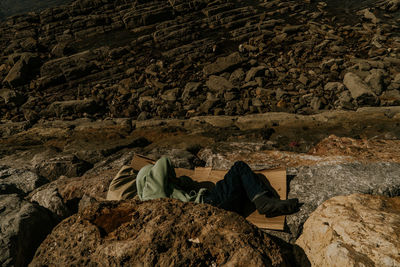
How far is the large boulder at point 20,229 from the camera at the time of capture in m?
2.87

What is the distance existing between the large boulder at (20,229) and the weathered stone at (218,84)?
25.9 feet

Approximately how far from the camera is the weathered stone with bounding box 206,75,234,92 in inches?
400

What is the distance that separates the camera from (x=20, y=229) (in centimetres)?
310

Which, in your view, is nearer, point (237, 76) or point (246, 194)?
point (246, 194)

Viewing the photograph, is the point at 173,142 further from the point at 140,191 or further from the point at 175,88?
the point at 175,88

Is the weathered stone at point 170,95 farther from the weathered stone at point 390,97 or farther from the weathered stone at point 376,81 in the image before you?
the weathered stone at point 390,97

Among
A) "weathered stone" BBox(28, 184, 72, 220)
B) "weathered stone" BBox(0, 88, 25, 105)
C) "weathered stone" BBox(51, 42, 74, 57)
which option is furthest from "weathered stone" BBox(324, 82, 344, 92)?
"weathered stone" BBox(51, 42, 74, 57)

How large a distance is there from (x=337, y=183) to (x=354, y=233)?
1.28m

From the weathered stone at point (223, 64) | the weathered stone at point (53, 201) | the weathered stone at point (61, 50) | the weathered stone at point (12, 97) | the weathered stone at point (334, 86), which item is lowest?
the weathered stone at point (334, 86)

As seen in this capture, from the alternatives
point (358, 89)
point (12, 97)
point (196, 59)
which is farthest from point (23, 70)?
point (358, 89)

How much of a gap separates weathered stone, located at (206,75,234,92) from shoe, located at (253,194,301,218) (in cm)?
720

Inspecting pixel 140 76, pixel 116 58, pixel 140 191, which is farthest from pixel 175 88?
pixel 140 191

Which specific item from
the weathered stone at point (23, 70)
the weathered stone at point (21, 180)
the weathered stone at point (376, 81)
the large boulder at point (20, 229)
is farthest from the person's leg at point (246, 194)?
the weathered stone at point (23, 70)

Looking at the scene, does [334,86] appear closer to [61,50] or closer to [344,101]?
[344,101]
